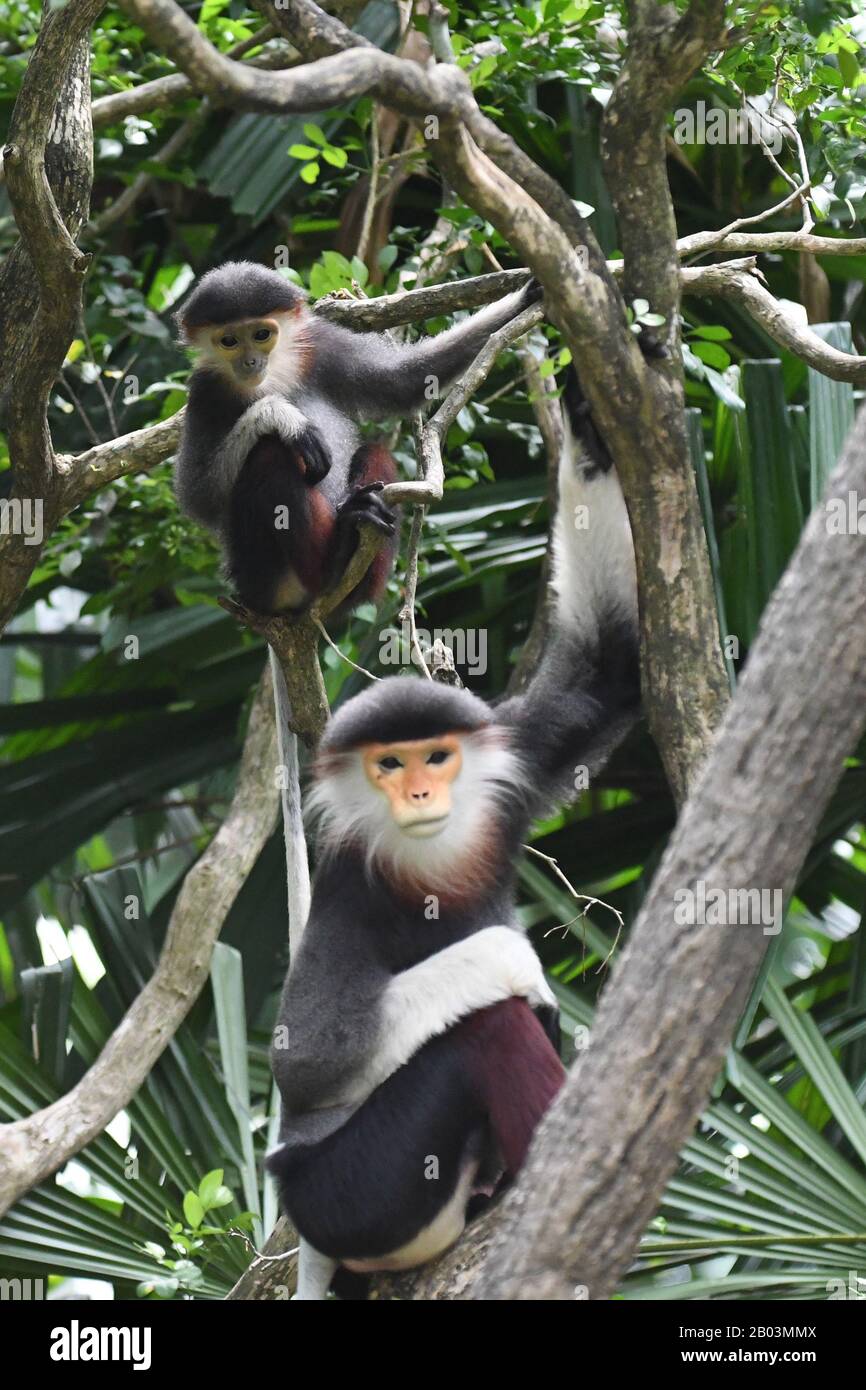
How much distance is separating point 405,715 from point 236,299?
5.52 feet

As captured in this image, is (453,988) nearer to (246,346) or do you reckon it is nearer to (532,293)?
→ (532,293)

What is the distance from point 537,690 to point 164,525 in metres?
2.31

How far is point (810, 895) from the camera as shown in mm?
5461

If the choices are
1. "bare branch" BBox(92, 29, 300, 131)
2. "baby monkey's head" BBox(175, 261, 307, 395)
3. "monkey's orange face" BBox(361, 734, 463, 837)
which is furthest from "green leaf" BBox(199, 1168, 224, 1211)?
"bare branch" BBox(92, 29, 300, 131)

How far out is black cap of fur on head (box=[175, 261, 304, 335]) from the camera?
4500mm

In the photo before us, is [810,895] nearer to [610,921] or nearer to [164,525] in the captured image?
[610,921]

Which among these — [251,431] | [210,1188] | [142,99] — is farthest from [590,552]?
[142,99]

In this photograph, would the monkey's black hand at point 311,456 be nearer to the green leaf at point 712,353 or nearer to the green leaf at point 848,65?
the green leaf at point 712,353

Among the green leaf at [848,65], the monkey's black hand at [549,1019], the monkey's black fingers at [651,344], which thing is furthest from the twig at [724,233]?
the monkey's black hand at [549,1019]

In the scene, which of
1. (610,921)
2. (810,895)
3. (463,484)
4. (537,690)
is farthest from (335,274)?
(810,895)

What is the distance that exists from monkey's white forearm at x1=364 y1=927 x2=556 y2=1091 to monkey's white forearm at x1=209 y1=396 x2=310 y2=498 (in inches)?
64.5

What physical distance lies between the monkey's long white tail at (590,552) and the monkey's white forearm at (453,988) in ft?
2.39

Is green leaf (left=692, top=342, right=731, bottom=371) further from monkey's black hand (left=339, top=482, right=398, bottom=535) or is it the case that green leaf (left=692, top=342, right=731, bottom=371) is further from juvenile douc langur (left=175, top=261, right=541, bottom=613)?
monkey's black hand (left=339, top=482, right=398, bottom=535)

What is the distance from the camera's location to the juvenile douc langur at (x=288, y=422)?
14.3 ft
